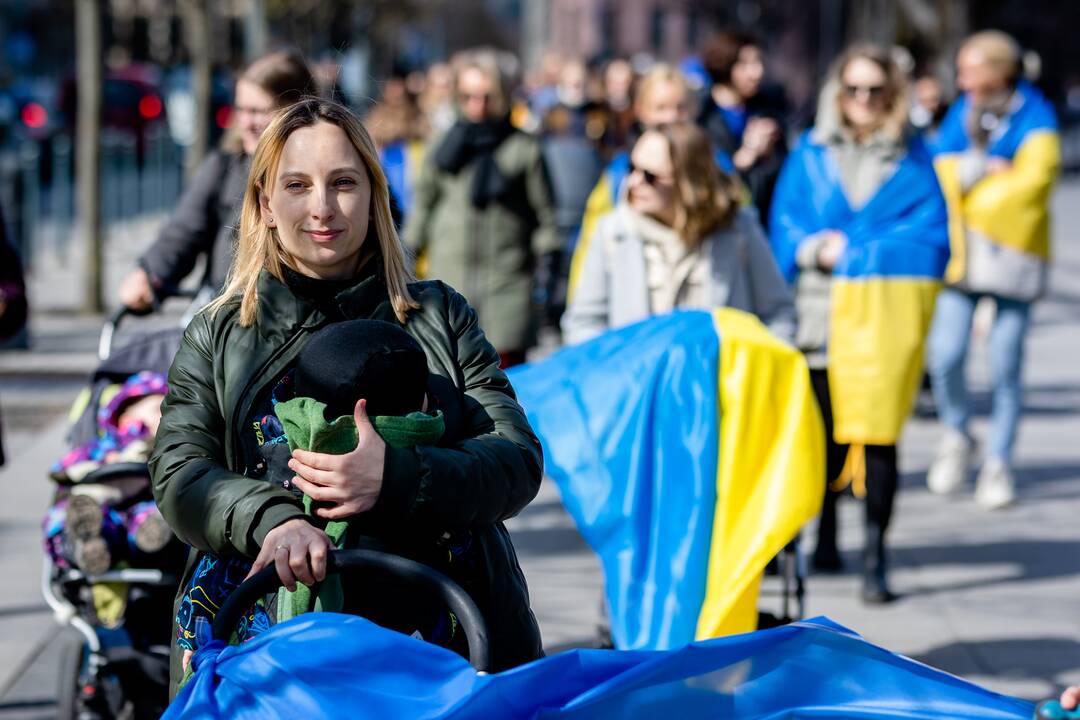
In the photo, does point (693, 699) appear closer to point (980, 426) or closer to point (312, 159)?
point (312, 159)

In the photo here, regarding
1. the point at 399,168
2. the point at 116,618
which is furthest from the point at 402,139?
the point at 116,618

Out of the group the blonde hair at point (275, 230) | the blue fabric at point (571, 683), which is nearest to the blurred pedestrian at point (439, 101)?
the blonde hair at point (275, 230)

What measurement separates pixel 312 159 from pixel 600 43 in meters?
107

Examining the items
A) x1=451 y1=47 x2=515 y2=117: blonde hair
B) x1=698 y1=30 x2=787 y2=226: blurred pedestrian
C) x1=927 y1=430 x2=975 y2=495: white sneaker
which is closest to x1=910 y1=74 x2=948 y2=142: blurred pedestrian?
x1=698 y1=30 x2=787 y2=226: blurred pedestrian

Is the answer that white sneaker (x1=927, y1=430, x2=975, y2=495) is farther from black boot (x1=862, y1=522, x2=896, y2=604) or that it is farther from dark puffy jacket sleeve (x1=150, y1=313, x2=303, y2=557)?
dark puffy jacket sleeve (x1=150, y1=313, x2=303, y2=557)

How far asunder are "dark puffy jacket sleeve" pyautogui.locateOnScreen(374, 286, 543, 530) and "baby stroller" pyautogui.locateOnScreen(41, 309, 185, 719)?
1.86 meters

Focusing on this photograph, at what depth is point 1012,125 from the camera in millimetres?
8516

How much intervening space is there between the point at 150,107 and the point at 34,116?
2.82 m

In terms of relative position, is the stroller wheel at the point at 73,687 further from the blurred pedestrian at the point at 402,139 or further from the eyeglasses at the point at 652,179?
the blurred pedestrian at the point at 402,139

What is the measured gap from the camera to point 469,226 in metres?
8.28

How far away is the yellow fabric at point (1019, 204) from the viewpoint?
27.8 feet

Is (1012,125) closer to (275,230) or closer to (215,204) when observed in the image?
(215,204)

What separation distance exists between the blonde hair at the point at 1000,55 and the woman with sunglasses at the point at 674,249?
2.85 m

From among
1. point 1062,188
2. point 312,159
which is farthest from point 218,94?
point 312,159
